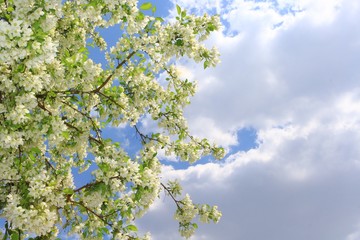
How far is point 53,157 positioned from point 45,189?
16.9 feet

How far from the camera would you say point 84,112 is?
11219 millimetres

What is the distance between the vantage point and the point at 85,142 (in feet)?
37.2

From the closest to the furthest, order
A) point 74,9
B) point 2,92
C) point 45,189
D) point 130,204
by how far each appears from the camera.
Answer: point 45,189 < point 2,92 < point 130,204 < point 74,9

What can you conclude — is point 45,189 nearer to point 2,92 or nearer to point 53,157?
point 2,92

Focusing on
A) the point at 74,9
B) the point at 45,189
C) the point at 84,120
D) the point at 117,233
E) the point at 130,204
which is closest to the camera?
the point at 45,189

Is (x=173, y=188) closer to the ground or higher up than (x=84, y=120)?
closer to the ground

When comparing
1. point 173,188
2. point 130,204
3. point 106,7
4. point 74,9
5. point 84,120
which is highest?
point 74,9

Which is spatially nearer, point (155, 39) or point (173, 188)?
point (155, 39)

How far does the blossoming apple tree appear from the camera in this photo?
Answer: 7.85 m

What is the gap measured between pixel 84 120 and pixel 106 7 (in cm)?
290

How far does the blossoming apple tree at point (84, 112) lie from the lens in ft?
25.8

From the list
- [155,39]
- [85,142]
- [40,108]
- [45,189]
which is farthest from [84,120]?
[45,189]

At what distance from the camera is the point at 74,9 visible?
12.4 meters

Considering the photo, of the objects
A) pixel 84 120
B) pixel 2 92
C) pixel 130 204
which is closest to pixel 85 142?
pixel 84 120
